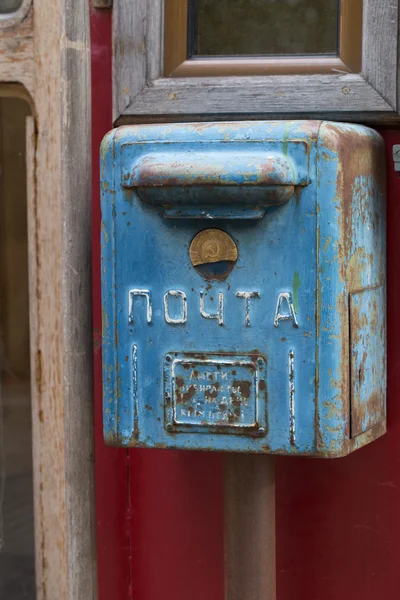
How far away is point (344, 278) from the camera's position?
1.68 meters

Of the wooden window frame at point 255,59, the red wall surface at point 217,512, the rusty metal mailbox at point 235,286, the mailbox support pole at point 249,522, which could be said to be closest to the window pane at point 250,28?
the wooden window frame at point 255,59

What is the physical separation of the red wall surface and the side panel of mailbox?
19 cm

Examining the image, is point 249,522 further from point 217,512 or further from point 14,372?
point 14,372

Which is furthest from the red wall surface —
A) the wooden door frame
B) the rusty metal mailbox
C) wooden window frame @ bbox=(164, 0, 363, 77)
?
the rusty metal mailbox

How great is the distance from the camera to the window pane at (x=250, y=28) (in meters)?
1.97

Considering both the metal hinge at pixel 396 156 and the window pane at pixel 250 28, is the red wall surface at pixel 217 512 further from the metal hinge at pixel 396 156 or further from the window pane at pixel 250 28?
the window pane at pixel 250 28

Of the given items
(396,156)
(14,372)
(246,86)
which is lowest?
(14,372)

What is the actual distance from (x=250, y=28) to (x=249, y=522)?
1000mm

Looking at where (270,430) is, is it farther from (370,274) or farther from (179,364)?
(370,274)

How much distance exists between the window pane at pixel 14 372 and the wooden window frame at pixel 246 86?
1.12 ft

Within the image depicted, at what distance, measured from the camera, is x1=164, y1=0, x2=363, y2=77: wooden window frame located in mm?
1919

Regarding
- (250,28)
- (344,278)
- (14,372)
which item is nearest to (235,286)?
(344,278)

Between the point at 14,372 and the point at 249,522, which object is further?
the point at 14,372

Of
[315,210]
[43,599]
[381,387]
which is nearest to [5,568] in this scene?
[43,599]
